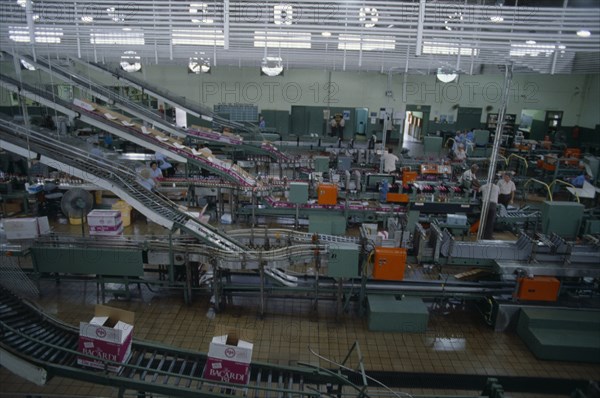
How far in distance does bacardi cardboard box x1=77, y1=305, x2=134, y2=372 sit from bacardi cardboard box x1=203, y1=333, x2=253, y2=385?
1174 mm

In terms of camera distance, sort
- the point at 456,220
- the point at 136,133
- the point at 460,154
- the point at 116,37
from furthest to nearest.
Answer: the point at 460,154 < the point at 136,133 < the point at 456,220 < the point at 116,37

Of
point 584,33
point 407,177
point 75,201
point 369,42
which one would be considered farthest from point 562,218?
point 75,201

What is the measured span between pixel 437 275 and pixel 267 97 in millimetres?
17194

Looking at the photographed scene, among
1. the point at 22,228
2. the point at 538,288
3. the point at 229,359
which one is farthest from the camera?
the point at 22,228

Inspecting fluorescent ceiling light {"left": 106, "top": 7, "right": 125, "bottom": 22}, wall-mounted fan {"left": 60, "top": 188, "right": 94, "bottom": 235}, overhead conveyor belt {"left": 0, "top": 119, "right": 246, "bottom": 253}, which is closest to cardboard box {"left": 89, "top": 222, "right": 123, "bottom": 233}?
overhead conveyor belt {"left": 0, "top": 119, "right": 246, "bottom": 253}

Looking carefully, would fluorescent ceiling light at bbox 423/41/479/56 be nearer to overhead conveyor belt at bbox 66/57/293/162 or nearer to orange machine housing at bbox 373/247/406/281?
orange machine housing at bbox 373/247/406/281

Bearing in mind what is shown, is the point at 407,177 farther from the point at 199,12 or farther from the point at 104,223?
the point at 104,223

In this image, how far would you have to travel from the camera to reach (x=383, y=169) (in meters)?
13.8

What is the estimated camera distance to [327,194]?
11430 millimetres

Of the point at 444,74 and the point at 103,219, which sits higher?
the point at 444,74

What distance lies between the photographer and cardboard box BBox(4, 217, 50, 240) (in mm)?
7973

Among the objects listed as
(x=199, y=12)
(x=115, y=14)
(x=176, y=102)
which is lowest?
(x=176, y=102)

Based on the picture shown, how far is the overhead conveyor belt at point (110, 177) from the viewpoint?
869 centimetres

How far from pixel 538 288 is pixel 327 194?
5510 mm
